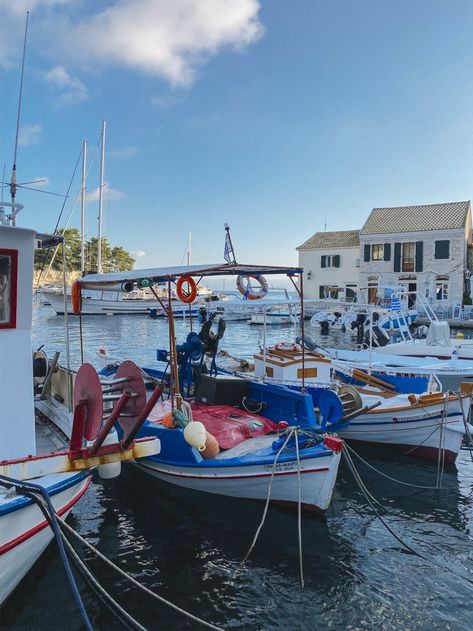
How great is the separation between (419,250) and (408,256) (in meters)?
1.06

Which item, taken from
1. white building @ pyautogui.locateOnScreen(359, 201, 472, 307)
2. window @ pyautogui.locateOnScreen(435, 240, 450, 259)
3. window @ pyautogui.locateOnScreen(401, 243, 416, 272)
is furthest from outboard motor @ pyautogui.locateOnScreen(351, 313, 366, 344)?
window @ pyautogui.locateOnScreen(435, 240, 450, 259)

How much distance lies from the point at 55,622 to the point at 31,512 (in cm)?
128

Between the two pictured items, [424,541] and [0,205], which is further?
[424,541]

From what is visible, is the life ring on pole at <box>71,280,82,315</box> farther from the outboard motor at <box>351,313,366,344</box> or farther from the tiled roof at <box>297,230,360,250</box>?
the tiled roof at <box>297,230,360,250</box>

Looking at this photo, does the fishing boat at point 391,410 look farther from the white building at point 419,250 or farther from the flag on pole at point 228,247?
the white building at point 419,250

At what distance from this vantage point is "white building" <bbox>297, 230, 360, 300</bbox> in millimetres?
45719

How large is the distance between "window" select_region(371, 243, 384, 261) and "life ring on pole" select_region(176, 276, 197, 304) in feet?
119

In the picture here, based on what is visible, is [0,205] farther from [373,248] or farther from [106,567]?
[373,248]

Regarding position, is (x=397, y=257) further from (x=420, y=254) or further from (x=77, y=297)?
(x=77, y=297)

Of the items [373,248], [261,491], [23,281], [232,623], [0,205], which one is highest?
[373,248]

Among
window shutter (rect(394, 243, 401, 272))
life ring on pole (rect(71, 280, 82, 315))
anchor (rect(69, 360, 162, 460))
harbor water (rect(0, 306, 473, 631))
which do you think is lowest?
harbor water (rect(0, 306, 473, 631))

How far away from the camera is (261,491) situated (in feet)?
22.5

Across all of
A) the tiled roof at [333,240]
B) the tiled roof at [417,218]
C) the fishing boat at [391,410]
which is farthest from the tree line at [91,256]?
the fishing boat at [391,410]

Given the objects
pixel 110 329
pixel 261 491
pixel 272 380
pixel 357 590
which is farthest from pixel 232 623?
pixel 110 329
